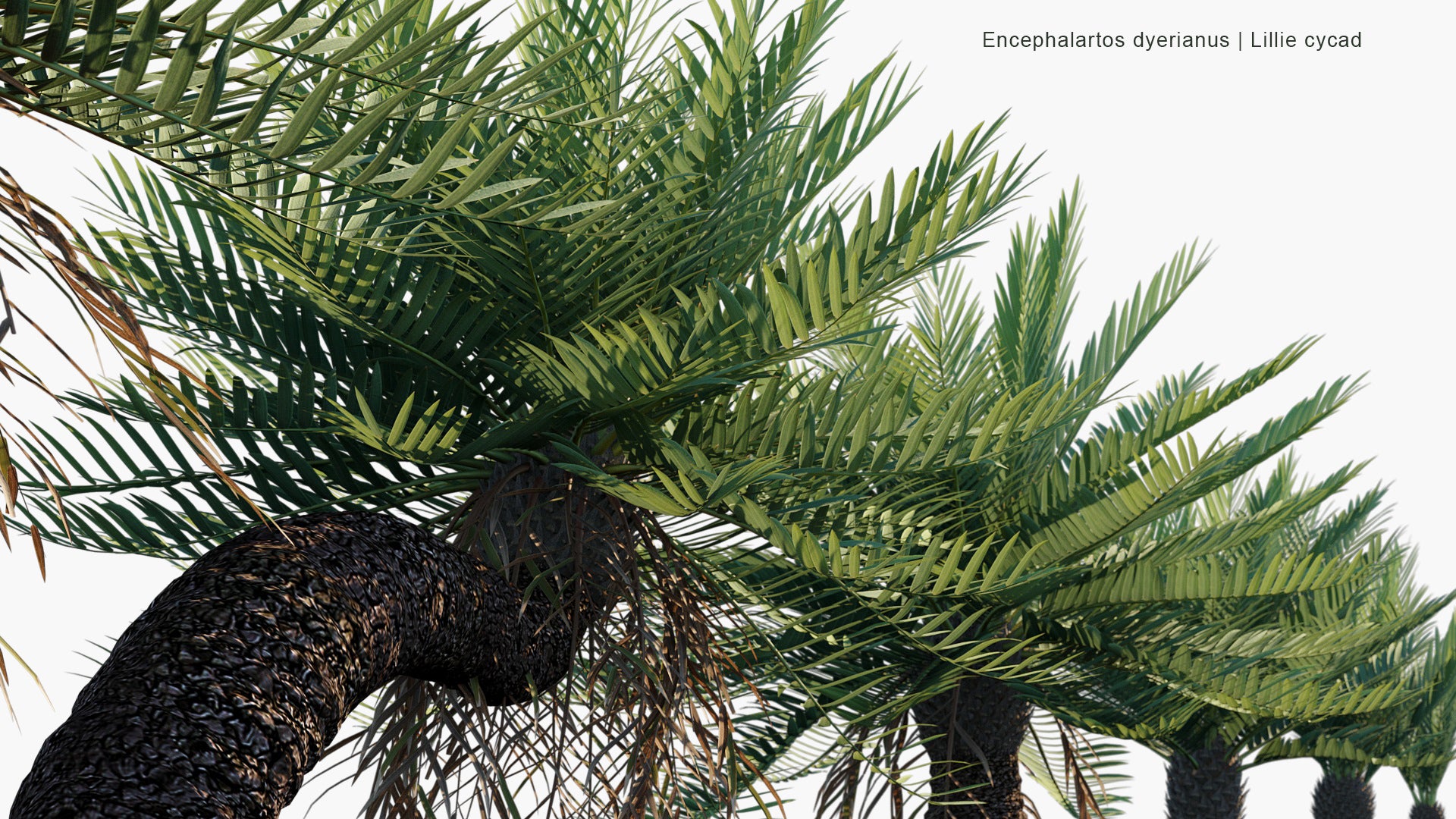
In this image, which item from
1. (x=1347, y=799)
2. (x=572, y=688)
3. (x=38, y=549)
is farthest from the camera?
(x=1347, y=799)

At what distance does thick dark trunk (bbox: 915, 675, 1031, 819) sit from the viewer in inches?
209

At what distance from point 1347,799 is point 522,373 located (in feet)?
29.5

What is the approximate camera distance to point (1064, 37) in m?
5.98

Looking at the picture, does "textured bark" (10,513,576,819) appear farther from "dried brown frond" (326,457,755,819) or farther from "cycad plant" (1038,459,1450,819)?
"cycad plant" (1038,459,1450,819)

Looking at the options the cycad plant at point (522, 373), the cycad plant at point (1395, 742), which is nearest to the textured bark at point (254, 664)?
the cycad plant at point (522, 373)

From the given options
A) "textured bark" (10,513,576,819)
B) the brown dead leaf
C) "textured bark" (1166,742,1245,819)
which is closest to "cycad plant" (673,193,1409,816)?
"textured bark" (10,513,576,819)

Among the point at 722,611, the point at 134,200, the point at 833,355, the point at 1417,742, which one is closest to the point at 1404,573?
the point at 1417,742

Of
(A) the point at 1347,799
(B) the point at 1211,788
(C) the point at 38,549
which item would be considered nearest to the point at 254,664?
(C) the point at 38,549

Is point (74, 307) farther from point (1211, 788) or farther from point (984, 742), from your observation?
point (1211, 788)

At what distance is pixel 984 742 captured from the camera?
538 cm

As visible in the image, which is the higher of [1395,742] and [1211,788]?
[1395,742]

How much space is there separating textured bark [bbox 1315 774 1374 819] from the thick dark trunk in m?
6.09

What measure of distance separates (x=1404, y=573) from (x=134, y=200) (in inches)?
326

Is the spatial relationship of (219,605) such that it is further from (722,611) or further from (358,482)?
(722,611)
